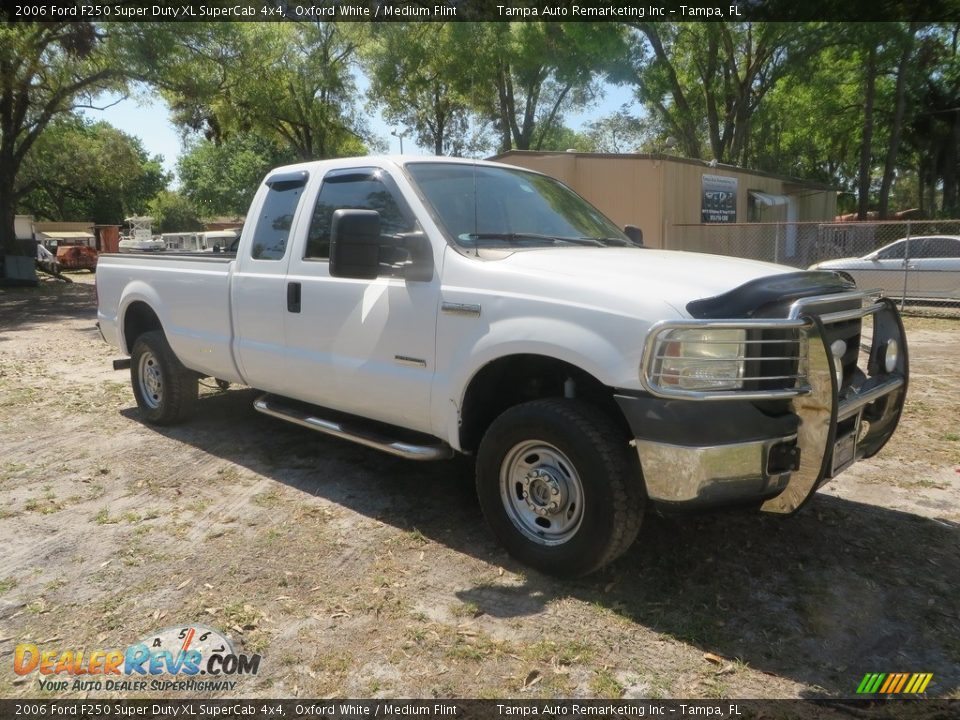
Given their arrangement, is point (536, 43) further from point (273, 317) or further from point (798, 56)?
point (273, 317)

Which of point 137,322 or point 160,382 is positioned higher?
point 137,322

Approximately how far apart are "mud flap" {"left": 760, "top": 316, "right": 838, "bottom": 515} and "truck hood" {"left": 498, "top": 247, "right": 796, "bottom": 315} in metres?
0.42

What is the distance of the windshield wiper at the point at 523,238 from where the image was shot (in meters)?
3.95

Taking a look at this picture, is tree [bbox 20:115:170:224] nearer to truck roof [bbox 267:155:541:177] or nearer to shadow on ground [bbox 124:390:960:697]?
truck roof [bbox 267:155:541:177]

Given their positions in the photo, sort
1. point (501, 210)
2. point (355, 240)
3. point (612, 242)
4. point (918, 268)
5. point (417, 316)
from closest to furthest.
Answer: point (355, 240) < point (417, 316) < point (501, 210) < point (612, 242) < point (918, 268)

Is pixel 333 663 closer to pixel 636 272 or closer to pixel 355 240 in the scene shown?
pixel 355 240

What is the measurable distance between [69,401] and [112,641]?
4.89 meters

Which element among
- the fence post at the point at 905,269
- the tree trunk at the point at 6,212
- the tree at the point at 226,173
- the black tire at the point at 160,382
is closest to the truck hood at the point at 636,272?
the black tire at the point at 160,382

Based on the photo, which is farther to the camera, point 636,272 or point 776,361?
point 636,272

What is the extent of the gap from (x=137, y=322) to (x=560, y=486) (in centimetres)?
456

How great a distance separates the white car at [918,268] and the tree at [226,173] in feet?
147

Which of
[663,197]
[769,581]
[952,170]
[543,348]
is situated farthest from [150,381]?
[952,170]

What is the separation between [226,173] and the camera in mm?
58625

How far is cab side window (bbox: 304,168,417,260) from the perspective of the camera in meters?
4.08
